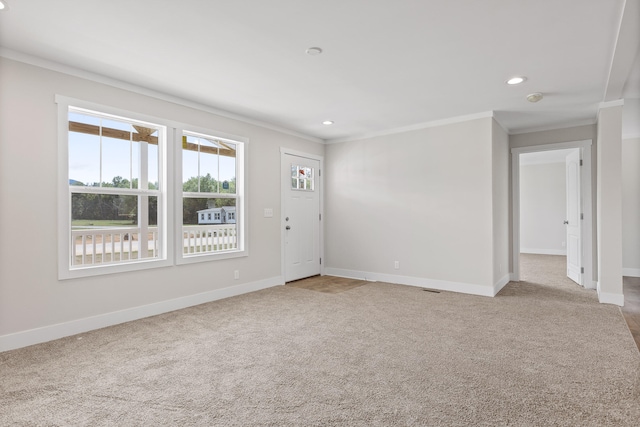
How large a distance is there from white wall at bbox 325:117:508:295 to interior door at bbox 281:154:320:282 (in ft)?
0.97

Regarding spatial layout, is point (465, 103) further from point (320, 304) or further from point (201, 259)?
point (201, 259)

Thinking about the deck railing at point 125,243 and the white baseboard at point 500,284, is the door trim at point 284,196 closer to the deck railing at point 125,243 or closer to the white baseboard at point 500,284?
the deck railing at point 125,243

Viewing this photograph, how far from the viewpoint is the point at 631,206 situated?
6.21m

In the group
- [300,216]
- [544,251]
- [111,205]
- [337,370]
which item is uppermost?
[111,205]

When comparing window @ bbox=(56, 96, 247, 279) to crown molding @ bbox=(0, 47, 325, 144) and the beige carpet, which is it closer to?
crown molding @ bbox=(0, 47, 325, 144)

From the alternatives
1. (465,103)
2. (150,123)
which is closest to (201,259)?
(150,123)

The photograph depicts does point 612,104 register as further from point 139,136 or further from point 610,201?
point 139,136

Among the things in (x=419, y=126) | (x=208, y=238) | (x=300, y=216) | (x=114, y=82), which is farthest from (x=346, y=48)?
(x=300, y=216)

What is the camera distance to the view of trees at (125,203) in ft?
11.0

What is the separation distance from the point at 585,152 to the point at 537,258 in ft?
12.7

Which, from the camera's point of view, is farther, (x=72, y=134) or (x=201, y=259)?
(x=201, y=259)

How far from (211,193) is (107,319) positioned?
1.84 metres

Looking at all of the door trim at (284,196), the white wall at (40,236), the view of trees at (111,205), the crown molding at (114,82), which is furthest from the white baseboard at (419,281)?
the view of trees at (111,205)

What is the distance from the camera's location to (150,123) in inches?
150
